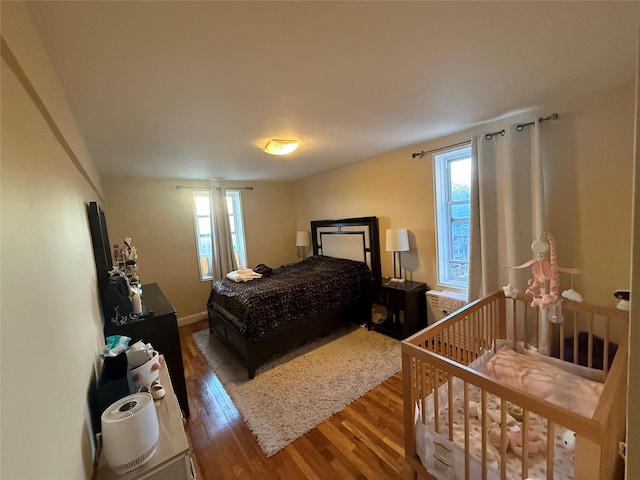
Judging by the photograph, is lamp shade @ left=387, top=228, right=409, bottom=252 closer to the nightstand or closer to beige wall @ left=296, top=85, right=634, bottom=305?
the nightstand

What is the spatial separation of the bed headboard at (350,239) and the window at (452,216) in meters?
0.86

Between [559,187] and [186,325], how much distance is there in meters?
4.82

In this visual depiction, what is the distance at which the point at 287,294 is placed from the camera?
290 cm

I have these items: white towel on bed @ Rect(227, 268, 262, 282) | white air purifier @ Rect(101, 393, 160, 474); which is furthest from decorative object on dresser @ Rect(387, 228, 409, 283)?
white air purifier @ Rect(101, 393, 160, 474)

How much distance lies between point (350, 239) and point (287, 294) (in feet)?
4.97

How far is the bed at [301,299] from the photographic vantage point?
268cm

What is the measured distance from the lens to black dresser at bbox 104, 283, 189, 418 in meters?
1.92

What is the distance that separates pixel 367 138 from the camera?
8.87 ft

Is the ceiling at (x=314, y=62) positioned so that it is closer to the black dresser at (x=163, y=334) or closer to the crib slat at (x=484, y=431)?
the black dresser at (x=163, y=334)

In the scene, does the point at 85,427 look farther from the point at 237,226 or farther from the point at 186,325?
the point at 237,226

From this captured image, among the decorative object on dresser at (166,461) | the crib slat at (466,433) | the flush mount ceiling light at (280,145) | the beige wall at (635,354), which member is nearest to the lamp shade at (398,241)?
the flush mount ceiling light at (280,145)

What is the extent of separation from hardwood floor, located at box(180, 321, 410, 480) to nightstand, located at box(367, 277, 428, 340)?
874 mm

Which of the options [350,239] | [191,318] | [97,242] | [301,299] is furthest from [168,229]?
[350,239]

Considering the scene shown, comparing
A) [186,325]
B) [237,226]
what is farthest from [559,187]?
[186,325]
